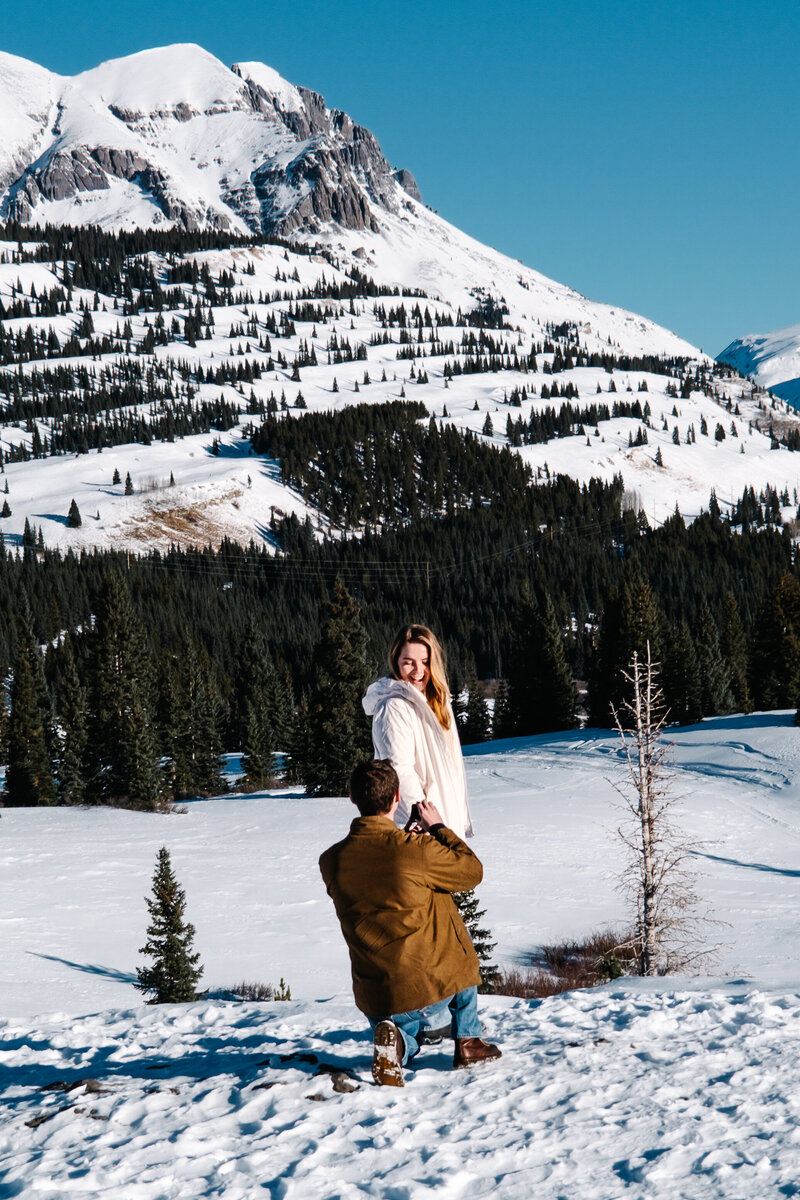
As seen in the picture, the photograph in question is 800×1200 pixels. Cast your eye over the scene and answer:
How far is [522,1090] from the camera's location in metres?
6.08

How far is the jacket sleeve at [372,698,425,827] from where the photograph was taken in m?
6.35

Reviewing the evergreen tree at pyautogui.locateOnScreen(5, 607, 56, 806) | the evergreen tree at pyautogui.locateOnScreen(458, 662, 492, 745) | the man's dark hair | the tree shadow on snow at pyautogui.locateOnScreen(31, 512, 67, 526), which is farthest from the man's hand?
the tree shadow on snow at pyautogui.locateOnScreen(31, 512, 67, 526)

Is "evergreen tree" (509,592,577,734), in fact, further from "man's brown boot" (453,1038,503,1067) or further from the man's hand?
the man's hand

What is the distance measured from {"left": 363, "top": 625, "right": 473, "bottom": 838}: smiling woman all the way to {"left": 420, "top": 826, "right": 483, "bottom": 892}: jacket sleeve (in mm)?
334

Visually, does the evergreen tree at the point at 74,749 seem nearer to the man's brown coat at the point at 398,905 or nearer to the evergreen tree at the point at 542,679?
the evergreen tree at the point at 542,679

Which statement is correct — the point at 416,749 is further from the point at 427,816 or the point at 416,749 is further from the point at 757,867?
the point at 757,867

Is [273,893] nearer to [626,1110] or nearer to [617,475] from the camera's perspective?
[626,1110]

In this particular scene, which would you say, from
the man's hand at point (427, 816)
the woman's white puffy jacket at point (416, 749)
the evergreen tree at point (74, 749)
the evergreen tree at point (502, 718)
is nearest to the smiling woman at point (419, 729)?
the woman's white puffy jacket at point (416, 749)

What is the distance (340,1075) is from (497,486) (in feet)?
640

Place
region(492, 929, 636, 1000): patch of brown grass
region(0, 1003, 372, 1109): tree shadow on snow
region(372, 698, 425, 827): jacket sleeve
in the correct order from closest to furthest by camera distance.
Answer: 1. region(372, 698, 425, 827): jacket sleeve
2. region(0, 1003, 372, 1109): tree shadow on snow
3. region(492, 929, 636, 1000): patch of brown grass

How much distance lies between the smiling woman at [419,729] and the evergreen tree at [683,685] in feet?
205

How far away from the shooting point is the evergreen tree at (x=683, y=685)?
6625cm

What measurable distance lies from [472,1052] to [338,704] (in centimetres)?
3840

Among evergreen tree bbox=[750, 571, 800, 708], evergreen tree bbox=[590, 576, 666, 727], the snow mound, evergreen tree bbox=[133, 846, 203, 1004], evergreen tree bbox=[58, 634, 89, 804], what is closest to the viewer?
the snow mound
